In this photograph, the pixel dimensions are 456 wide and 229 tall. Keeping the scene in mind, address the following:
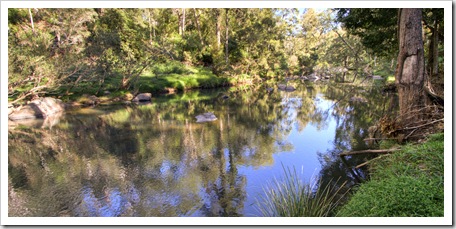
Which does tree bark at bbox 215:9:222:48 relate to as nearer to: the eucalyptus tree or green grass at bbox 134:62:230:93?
green grass at bbox 134:62:230:93

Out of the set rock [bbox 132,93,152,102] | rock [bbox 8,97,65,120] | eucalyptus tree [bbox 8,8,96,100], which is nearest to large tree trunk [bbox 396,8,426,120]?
eucalyptus tree [bbox 8,8,96,100]

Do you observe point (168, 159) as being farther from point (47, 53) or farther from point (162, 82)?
point (162, 82)

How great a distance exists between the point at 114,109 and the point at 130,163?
34.0ft

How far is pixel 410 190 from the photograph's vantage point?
359cm

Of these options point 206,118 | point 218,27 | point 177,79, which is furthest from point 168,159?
point 218,27

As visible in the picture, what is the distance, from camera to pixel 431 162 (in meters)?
4.27

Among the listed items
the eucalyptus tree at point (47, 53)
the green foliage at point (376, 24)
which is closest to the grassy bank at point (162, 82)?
the eucalyptus tree at point (47, 53)

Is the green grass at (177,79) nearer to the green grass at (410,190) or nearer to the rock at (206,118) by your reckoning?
the rock at (206,118)

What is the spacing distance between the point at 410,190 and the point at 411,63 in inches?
142

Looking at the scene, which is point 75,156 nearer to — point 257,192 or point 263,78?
point 257,192

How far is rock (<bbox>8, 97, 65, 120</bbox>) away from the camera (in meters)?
15.1

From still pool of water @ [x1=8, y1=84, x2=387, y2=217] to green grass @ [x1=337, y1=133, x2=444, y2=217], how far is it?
1.83 metres

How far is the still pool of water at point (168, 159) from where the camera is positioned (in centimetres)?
566

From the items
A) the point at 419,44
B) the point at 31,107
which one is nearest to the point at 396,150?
the point at 419,44
